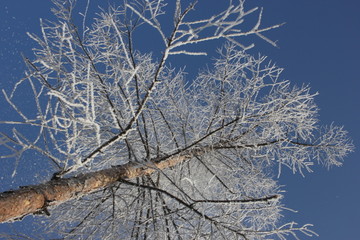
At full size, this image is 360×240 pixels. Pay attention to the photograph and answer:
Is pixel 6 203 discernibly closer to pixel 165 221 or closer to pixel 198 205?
pixel 198 205

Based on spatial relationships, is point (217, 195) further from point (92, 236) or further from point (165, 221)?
point (92, 236)

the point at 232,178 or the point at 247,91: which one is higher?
the point at 247,91

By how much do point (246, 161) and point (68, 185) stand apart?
358 centimetres

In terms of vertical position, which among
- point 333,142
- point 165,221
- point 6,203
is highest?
point 333,142

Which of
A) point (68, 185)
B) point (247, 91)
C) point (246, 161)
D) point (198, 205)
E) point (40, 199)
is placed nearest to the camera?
point (40, 199)

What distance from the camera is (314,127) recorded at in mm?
4570

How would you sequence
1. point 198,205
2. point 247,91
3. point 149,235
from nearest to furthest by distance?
point 198,205
point 149,235
point 247,91

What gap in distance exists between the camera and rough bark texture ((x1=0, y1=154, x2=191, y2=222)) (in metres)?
2.41

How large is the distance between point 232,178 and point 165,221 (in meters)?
2.00

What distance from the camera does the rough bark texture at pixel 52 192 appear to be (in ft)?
7.89

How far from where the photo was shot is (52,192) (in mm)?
2797

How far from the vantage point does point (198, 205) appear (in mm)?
3549

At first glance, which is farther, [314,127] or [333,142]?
[333,142]

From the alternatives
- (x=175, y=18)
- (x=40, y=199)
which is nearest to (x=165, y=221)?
(x=40, y=199)
